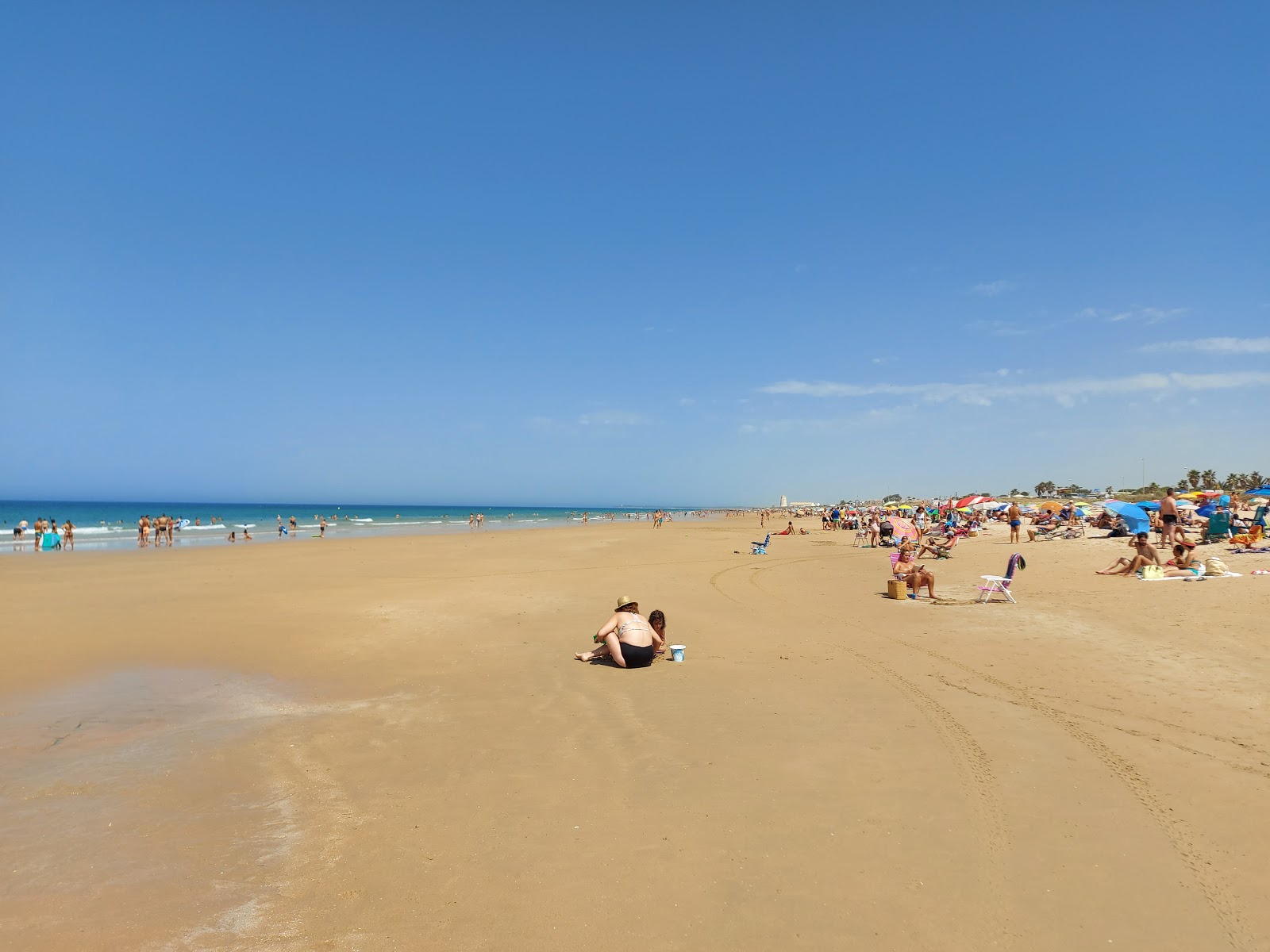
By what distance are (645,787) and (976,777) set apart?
8.71 feet

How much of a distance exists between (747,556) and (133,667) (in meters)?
20.8

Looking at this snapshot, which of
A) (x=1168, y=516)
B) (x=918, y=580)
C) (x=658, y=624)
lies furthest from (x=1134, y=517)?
(x=658, y=624)

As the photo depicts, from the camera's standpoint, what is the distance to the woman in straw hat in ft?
30.4

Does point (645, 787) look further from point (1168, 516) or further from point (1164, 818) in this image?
point (1168, 516)

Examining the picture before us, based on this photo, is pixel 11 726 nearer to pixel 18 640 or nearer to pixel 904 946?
pixel 18 640

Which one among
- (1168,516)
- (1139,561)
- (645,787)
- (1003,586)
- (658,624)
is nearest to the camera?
(645,787)

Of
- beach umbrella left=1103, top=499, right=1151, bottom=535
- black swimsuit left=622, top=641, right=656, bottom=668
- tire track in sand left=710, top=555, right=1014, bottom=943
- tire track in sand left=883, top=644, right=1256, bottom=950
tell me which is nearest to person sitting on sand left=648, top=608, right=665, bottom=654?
black swimsuit left=622, top=641, right=656, bottom=668

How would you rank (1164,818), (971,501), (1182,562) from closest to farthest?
(1164,818) → (1182,562) → (971,501)

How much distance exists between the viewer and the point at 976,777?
18.2ft

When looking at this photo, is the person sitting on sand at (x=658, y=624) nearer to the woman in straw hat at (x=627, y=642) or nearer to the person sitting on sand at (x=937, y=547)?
the woman in straw hat at (x=627, y=642)

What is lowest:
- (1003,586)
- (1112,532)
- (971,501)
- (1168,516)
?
(1003,586)

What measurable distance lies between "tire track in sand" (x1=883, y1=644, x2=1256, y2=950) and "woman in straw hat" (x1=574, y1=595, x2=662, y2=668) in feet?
13.9

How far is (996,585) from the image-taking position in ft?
50.3

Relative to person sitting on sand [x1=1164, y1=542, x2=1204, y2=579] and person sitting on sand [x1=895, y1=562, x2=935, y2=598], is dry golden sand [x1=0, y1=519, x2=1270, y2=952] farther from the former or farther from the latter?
person sitting on sand [x1=1164, y1=542, x2=1204, y2=579]
